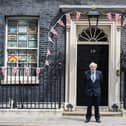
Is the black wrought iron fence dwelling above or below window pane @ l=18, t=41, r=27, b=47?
below

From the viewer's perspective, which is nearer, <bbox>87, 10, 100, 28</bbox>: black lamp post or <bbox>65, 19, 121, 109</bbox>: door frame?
<bbox>87, 10, 100, 28</bbox>: black lamp post

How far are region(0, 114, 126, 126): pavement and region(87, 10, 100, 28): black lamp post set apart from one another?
337cm

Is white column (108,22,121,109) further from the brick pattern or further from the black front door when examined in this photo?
the brick pattern

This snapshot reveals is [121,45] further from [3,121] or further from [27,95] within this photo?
[3,121]

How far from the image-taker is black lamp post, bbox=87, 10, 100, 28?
55.2ft

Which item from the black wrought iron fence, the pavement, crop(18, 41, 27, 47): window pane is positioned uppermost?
crop(18, 41, 27, 47): window pane

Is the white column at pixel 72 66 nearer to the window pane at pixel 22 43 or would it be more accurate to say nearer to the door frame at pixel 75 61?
the door frame at pixel 75 61

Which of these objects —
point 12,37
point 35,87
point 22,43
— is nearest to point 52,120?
point 35,87

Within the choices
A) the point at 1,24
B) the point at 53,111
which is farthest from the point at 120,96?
the point at 1,24

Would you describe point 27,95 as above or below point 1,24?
below

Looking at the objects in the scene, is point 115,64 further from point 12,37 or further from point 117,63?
point 12,37

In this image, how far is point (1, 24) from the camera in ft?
57.8

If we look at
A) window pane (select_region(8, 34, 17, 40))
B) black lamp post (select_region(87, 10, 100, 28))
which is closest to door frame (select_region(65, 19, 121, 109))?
black lamp post (select_region(87, 10, 100, 28))

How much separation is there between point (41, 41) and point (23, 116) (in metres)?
2.93
